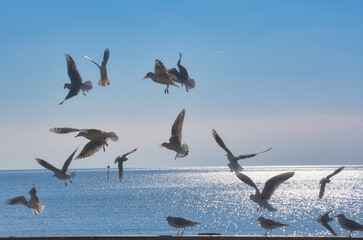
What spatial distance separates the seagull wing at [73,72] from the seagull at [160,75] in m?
1.29

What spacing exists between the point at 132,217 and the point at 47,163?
53792mm

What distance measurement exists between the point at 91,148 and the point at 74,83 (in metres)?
1.20

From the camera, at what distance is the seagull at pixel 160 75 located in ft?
26.7

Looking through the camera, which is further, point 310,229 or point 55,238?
point 310,229

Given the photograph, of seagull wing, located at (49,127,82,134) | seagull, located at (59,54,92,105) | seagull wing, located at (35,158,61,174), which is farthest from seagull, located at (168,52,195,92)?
seagull wing, located at (35,158,61,174)

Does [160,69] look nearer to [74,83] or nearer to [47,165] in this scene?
[74,83]

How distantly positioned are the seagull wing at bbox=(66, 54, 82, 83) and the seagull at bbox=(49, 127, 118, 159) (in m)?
1.14

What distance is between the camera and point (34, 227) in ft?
172

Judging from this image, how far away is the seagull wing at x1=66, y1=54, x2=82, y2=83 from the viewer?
28.7 feet

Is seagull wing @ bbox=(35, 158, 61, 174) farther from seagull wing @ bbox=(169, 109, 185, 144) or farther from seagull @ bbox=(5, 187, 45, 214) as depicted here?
seagull wing @ bbox=(169, 109, 185, 144)

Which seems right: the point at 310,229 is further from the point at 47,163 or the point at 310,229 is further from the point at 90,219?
the point at 47,163

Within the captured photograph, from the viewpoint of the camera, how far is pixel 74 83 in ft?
28.5

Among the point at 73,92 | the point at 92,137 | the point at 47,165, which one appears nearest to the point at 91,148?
the point at 92,137

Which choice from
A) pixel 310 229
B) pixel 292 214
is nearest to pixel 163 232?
pixel 310 229
